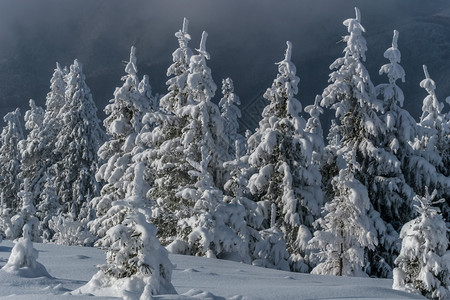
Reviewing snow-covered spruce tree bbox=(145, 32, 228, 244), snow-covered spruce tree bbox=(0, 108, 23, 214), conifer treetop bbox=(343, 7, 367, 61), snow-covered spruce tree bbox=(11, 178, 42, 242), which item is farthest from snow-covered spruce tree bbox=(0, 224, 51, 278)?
snow-covered spruce tree bbox=(0, 108, 23, 214)

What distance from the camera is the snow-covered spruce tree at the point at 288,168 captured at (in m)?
22.8

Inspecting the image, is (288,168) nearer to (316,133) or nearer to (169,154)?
(316,133)

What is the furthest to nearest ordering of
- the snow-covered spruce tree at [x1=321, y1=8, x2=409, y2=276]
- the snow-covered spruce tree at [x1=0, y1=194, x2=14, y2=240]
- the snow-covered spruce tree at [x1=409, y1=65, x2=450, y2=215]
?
the snow-covered spruce tree at [x1=0, y1=194, x2=14, y2=240] < the snow-covered spruce tree at [x1=409, y1=65, x2=450, y2=215] < the snow-covered spruce tree at [x1=321, y1=8, x2=409, y2=276]

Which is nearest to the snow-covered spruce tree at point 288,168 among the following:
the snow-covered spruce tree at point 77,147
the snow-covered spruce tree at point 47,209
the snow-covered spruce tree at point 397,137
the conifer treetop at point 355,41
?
the conifer treetop at point 355,41

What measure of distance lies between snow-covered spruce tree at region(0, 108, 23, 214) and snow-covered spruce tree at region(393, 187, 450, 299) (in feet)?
132

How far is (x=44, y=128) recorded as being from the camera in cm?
4503

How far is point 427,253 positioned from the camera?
39.2 feet

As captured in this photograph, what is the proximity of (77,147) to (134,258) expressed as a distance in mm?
35046

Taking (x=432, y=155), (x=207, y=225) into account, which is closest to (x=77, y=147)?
(x=207, y=225)

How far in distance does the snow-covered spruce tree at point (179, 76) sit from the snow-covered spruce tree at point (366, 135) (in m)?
6.57

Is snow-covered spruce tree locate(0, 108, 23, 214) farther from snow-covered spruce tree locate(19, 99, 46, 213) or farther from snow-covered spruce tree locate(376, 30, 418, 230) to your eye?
snow-covered spruce tree locate(376, 30, 418, 230)

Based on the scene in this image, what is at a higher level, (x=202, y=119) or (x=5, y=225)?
(x=202, y=119)

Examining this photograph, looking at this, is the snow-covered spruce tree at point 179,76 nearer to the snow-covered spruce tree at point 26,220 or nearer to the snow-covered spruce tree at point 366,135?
the snow-covered spruce tree at point 366,135

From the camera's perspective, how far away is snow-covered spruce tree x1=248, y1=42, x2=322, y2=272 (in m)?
22.8
